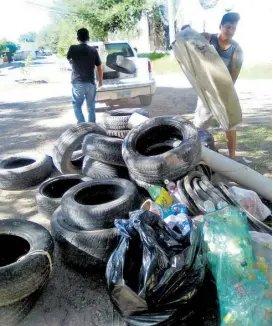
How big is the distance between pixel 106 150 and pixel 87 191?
2.32 feet

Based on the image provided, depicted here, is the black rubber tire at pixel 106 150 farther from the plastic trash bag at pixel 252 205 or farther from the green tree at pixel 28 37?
the green tree at pixel 28 37

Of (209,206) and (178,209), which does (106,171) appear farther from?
(209,206)

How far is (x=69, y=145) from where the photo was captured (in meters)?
4.41

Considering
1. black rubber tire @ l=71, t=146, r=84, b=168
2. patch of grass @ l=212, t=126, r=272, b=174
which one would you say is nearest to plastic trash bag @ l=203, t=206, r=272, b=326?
patch of grass @ l=212, t=126, r=272, b=174

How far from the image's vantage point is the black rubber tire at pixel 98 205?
2.77m

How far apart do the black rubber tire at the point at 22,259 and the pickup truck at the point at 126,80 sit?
632 cm

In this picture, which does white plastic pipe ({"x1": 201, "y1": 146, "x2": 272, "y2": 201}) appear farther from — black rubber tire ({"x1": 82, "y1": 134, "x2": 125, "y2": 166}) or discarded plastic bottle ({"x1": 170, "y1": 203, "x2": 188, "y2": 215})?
discarded plastic bottle ({"x1": 170, "y1": 203, "x2": 188, "y2": 215})

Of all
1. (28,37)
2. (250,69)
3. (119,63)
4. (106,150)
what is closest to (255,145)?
(106,150)

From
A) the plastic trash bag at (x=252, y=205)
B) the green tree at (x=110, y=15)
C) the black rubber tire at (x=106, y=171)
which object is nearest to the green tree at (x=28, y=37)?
the green tree at (x=110, y=15)

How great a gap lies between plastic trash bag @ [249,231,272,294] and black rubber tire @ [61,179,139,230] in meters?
1.08

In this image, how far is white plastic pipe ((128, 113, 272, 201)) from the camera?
3.47 meters

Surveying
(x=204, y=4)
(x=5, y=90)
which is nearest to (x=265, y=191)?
(x=5, y=90)

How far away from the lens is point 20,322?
2369 mm

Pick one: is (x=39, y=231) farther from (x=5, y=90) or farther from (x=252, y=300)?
(x=5, y=90)
